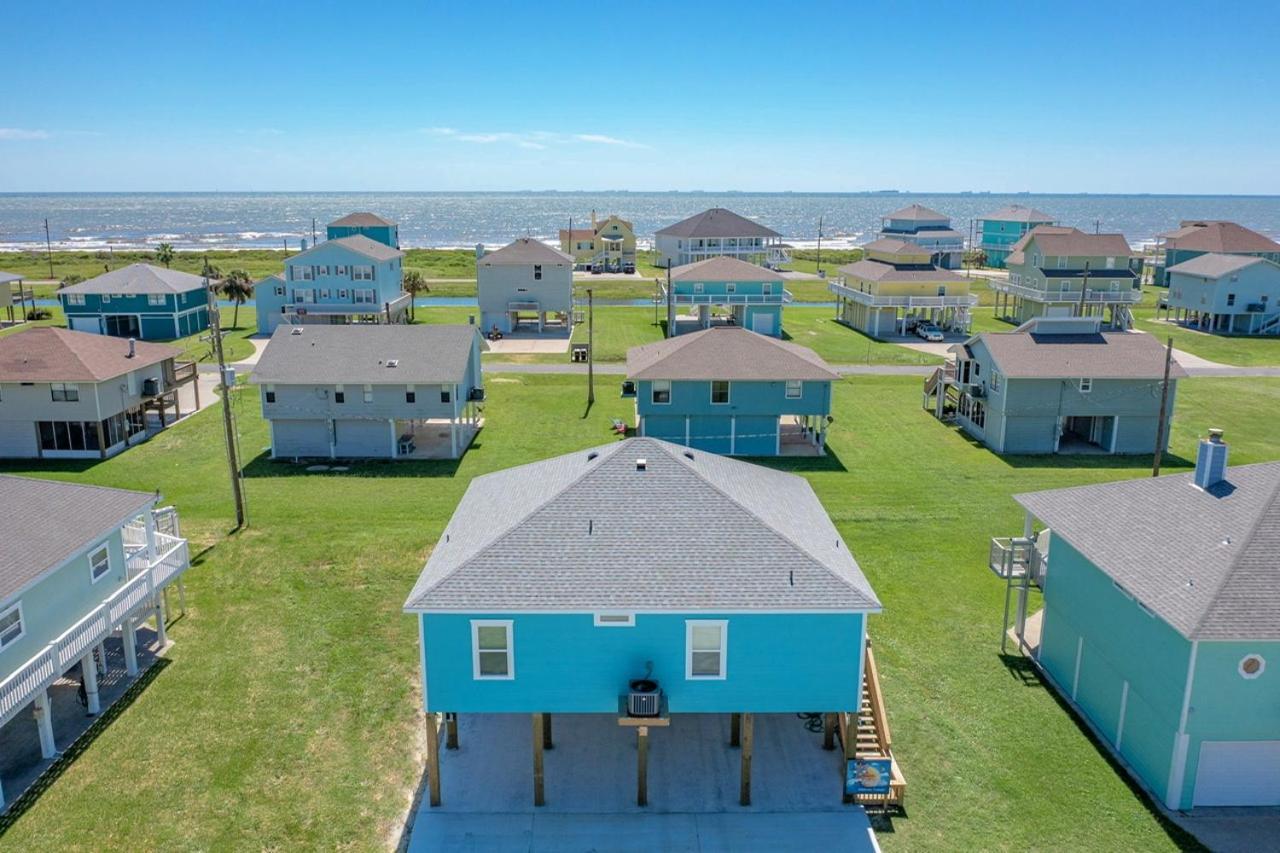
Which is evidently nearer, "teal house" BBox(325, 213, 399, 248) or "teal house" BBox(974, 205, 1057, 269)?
"teal house" BBox(325, 213, 399, 248)

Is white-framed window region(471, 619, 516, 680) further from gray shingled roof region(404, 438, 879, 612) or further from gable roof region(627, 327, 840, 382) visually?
gable roof region(627, 327, 840, 382)

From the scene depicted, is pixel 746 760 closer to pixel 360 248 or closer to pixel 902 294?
pixel 902 294

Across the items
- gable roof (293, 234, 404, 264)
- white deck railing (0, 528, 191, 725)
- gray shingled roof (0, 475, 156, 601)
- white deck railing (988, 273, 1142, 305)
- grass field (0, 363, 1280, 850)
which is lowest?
grass field (0, 363, 1280, 850)

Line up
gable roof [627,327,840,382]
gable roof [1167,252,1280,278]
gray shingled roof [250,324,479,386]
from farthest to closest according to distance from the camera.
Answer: gable roof [1167,252,1280,278] < gable roof [627,327,840,382] < gray shingled roof [250,324,479,386]

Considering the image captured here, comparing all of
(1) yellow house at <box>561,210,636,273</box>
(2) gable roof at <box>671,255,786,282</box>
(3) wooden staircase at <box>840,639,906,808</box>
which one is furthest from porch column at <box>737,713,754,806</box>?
(1) yellow house at <box>561,210,636,273</box>

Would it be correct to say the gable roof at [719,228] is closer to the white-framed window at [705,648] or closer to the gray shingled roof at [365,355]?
the gray shingled roof at [365,355]

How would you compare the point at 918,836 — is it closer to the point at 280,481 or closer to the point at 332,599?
the point at 332,599

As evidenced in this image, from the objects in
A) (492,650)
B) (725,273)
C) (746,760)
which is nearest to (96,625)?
(492,650)

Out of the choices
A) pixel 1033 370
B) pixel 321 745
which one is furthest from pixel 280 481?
pixel 1033 370
